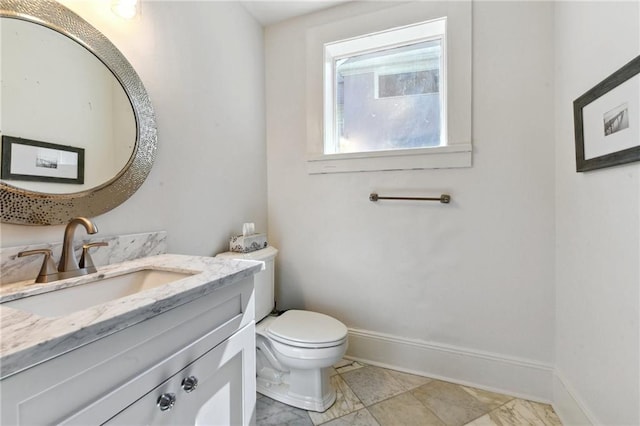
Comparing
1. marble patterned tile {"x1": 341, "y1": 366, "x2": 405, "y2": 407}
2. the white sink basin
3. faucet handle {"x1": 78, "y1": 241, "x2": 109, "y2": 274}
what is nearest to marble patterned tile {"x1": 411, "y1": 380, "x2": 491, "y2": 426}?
marble patterned tile {"x1": 341, "y1": 366, "x2": 405, "y2": 407}

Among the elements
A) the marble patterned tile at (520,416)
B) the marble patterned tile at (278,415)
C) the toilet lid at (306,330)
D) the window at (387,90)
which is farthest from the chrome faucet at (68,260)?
the marble patterned tile at (520,416)

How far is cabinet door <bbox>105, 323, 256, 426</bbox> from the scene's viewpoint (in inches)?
26.4

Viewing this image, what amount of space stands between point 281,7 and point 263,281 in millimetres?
1808

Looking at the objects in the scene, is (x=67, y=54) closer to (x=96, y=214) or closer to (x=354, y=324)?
(x=96, y=214)

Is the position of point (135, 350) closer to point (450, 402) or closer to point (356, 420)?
point (356, 420)

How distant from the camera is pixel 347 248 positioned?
6.36 feet

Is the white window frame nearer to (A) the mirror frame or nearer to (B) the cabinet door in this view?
(A) the mirror frame

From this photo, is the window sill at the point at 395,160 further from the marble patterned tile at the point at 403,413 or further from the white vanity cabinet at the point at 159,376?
the marble patterned tile at the point at 403,413

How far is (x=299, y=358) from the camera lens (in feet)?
4.59

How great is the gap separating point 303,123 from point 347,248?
0.93m

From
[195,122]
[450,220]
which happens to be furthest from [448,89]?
[195,122]

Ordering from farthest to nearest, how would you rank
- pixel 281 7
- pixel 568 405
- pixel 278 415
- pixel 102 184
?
1. pixel 281 7
2. pixel 278 415
3. pixel 568 405
4. pixel 102 184

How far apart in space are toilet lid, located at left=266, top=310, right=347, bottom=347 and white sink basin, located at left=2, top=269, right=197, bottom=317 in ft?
2.23

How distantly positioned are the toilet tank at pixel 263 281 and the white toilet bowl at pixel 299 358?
0.09 meters
